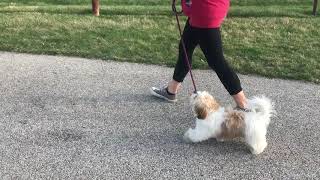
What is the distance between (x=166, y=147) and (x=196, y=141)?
10.9 inches

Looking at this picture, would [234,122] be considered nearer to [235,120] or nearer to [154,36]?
[235,120]

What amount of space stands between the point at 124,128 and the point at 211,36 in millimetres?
1228

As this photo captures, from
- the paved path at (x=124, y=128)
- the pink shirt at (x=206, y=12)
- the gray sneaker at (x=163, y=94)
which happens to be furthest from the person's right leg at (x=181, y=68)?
the pink shirt at (x=206, y=12)

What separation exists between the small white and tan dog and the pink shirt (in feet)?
2.45

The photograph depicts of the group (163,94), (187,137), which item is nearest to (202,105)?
(187,137)

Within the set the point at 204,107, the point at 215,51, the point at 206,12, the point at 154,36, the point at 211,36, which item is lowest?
the point at 154,36

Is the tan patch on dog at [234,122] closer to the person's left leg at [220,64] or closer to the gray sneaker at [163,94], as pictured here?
the person's left leg at [220,64]

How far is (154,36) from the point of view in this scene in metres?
8.57

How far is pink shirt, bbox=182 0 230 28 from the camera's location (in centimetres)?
501

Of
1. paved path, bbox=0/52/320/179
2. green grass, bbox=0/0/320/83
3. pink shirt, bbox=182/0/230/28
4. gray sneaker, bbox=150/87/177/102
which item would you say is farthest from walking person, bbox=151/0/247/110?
green grass, bbox=0/0/320/83

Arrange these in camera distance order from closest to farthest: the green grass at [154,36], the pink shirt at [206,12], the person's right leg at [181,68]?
1. the pink shirt at [206,12]
2. the person's right leg at [181,68]
3. the green grass at [154,36]

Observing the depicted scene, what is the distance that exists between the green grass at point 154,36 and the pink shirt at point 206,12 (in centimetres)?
210

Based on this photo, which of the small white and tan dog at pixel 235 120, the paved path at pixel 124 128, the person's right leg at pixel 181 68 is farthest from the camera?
the person's right leg at pixel 181 68

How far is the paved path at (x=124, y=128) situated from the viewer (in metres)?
4.61
